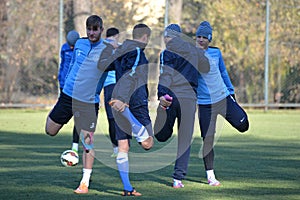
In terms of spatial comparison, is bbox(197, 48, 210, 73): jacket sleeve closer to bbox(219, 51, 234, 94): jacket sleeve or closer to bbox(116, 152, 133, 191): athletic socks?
bbox(219, 51, 234, 94): jacket sleeve

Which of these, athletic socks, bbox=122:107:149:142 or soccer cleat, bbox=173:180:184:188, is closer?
athletic socks, bbox=122:107:149:142

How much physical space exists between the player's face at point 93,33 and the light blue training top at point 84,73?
0.08 m

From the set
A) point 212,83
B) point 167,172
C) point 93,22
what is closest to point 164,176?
point 167,172

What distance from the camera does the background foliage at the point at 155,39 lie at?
74.7 feet

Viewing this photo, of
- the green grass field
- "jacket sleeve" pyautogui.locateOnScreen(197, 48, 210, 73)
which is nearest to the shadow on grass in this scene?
the green grass field

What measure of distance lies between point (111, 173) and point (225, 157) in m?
2.61

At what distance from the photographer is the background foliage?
22.8m

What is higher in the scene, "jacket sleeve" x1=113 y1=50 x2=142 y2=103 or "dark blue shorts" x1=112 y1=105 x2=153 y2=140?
"jacket sleeve" x1=113 y1=50 x2=142 y2=103

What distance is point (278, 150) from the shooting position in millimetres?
13734

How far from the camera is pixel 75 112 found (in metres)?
9.35

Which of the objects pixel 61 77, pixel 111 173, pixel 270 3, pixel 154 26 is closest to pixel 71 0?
pixel 154 26

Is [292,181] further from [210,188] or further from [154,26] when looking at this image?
[154,26]

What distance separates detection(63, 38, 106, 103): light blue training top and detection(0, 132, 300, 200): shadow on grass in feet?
3.57

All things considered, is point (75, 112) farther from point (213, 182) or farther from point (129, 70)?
point (213, 182)
